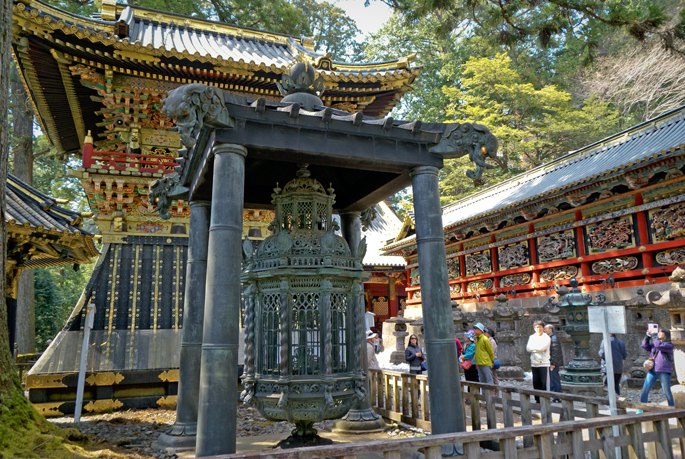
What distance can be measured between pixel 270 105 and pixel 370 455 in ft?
13.1

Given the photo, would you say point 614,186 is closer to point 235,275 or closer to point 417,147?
point 417,147

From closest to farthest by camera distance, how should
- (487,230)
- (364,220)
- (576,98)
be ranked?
(364,220) < (487,230) < (576,98)

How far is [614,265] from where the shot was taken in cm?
1195

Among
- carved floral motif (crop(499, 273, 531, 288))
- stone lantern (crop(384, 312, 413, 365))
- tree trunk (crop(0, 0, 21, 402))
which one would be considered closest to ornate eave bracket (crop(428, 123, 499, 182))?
tree trunk (crop(0, 0, 21, 402))

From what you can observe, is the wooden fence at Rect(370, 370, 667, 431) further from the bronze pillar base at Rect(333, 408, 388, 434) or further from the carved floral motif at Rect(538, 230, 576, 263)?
the carved floral motif at Rect(538, 230, 576, 263)

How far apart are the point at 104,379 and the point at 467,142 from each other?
7.88 m

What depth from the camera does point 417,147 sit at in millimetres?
4750

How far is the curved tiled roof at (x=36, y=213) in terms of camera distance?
23.8 feet

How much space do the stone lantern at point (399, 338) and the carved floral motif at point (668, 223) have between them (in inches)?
319

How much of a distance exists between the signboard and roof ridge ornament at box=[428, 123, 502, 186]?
2.11 meters

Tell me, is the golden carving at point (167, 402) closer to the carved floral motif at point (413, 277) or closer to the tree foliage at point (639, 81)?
the carved floral motif at point (413, 277)

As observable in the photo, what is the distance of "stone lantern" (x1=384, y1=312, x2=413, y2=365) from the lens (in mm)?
15568

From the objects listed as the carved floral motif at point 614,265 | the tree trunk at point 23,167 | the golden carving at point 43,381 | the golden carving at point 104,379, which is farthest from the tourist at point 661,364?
the tree trunk at point 23,167

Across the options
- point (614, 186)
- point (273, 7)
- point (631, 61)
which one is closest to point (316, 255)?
point (614, 186)
